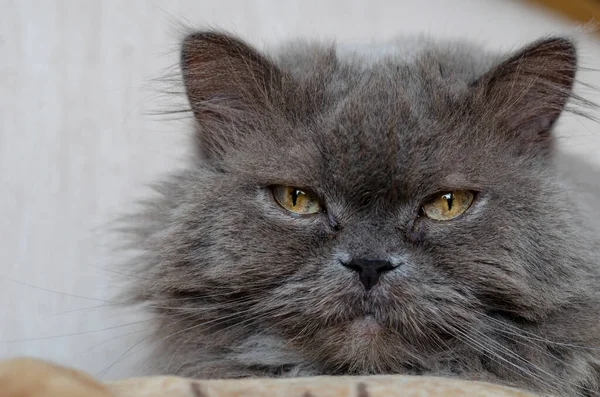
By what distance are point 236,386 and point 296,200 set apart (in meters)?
0.53

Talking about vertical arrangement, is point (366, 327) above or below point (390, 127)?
Result: below

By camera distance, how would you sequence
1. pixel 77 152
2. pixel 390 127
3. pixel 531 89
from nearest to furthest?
pixel 390 127 < pixel 531 89 < pixel 77 152

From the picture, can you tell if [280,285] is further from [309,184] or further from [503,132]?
[503,132]

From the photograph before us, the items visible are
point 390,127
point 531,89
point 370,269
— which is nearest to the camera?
point 370,269

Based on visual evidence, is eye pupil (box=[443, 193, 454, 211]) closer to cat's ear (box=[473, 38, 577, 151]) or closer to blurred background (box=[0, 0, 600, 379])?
cat's ear (box=[473, 38, 577, 151])

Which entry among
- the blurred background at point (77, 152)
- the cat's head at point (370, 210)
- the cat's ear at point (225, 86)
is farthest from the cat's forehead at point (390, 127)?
the blurred background at point (77, 152)

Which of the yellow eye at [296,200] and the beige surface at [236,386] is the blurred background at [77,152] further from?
the beige surface at [236,386]

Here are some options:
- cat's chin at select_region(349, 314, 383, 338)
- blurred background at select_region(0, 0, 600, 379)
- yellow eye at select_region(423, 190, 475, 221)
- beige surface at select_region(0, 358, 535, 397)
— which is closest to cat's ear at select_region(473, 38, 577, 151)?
yellow eye at select_region(423, 190, 475, 221)

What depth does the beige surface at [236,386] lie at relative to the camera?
0.82 meters

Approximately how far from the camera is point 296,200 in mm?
1479

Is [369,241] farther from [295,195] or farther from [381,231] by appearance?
[295,195]

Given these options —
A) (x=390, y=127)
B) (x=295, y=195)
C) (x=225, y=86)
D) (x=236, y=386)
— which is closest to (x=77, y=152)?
(x=225, y=86)

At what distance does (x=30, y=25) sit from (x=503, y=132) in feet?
4.72

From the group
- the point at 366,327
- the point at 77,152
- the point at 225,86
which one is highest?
the point at 225,86
